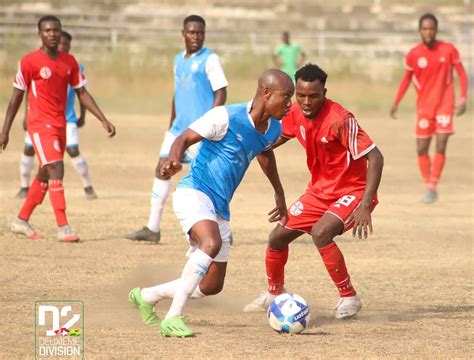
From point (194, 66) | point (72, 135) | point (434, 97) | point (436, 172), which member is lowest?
point (436, 172)

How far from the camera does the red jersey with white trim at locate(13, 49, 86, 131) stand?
11.3m

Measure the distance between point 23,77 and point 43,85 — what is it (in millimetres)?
221

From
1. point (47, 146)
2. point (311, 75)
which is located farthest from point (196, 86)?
point (311, 75)

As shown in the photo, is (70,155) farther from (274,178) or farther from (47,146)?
(274,178)

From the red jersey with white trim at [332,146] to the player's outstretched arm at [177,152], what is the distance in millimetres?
1155

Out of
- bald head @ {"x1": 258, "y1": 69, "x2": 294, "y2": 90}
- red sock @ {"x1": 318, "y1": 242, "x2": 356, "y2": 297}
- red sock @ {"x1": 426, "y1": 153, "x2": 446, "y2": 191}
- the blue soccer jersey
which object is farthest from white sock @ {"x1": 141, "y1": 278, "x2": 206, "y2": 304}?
red sock @ {"x1": 426, "y1": 153, "x2": 446, "y2": 191}

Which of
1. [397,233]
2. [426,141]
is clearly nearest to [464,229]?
[397,233]

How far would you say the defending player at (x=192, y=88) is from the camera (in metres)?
11.3

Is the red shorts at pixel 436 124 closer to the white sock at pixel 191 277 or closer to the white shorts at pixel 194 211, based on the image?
the white shorts at pixel 194 211

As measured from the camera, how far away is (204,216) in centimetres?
732

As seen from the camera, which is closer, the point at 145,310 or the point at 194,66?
the point at 145,310

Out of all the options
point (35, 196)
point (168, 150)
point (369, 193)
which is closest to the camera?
point (369, 193)

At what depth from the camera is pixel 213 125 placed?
23.9 feet

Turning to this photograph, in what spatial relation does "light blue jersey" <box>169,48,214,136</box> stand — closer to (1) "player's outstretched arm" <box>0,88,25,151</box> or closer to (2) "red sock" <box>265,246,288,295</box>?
(1) "player's outstretched arm" <box>0,88,25,151</box>
